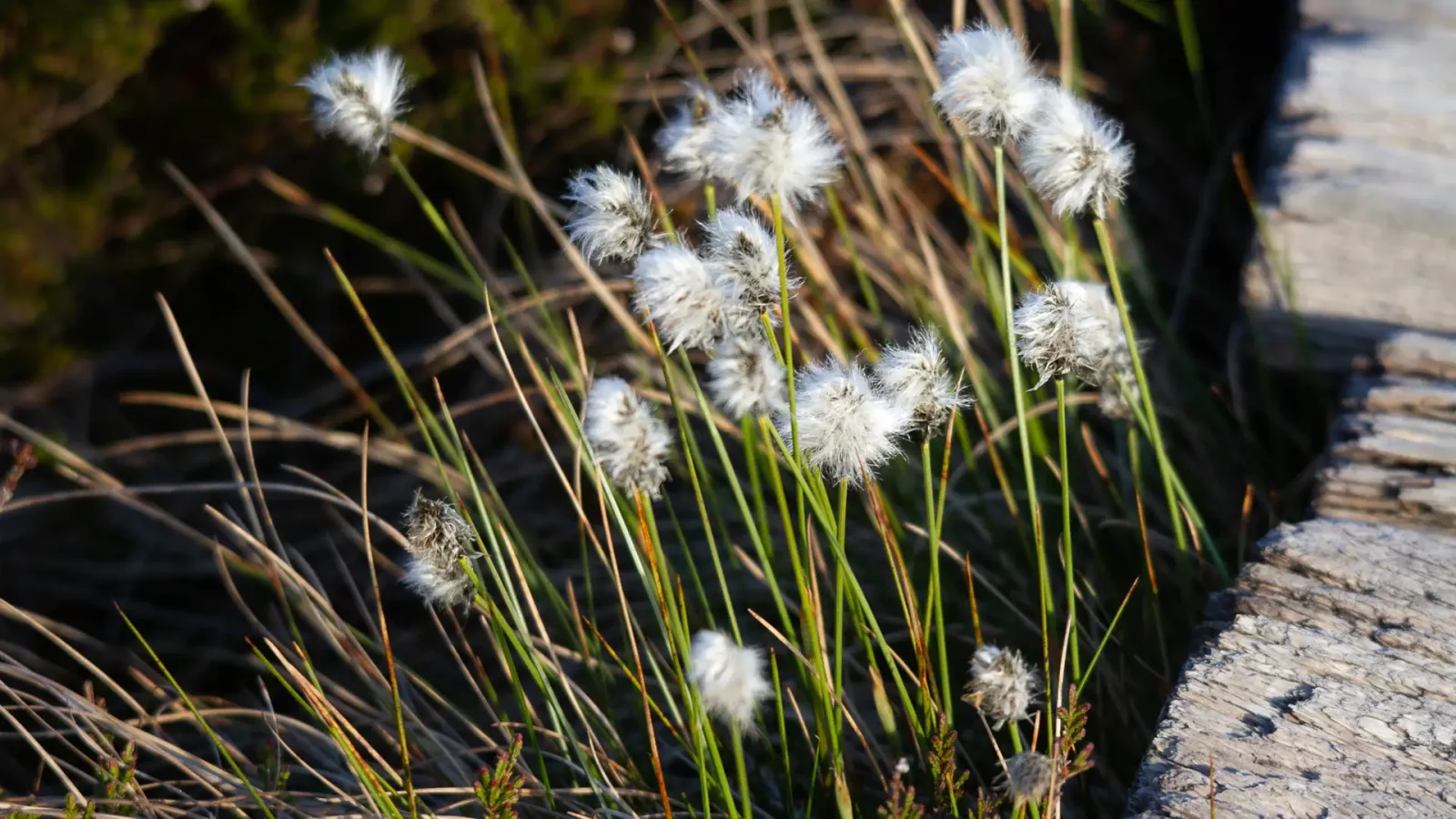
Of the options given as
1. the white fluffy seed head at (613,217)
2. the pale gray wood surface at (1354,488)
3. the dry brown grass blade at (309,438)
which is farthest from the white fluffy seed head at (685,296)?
the dry brown grass blade at (309,438)

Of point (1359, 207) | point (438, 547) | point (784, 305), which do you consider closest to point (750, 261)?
point (784, 305)

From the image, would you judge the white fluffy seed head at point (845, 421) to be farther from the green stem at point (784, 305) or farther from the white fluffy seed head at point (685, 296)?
the white fluffy seed head at point (685, 296)

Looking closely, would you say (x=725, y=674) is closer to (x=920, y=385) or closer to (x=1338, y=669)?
(x=920, y=385)

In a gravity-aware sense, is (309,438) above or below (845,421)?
below

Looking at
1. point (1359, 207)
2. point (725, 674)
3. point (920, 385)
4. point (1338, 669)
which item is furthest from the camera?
point (1359, 207)

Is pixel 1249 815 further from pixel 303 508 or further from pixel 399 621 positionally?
pixel 303 508

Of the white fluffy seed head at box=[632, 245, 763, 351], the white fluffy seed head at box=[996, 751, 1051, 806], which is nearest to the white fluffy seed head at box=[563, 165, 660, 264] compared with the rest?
the white fluffy seed head at box=[632, 245, 763, 351]

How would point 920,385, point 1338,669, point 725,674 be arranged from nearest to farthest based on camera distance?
1. point 725,674
2. point 920,385
3. point 1338,669

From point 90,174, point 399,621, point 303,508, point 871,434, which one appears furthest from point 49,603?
point 871,434
